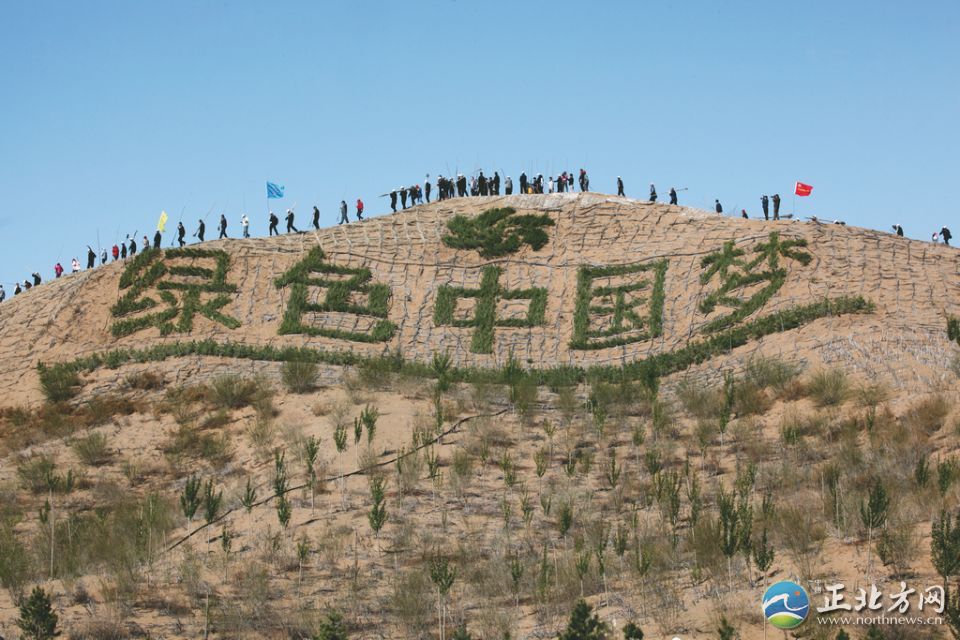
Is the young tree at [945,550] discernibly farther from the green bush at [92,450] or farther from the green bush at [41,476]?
the green bush at [92,450]

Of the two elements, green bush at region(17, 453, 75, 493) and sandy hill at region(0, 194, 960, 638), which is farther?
green bush at region(17, 453, 75, 493)

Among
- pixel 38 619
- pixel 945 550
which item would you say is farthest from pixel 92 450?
pixel 945 550

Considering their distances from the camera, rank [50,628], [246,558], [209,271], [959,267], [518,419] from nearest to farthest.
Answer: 1. [50,628]
2. [246,558]
3. [518,419]
4. [959,267]
5. [209,271]

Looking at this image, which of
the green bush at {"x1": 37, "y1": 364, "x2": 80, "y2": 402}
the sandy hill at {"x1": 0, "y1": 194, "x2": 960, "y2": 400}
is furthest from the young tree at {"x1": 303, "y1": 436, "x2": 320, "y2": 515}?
the green bush at {"x1": 37, "y1": 364, "x2": 80, "y2": 402}

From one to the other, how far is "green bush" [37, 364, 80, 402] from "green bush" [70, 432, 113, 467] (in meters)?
4.09

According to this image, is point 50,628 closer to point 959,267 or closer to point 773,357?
point 773,357

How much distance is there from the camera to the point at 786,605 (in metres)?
18.3

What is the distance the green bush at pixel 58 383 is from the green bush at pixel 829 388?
2153 cm

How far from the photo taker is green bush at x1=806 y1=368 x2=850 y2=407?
30.9 m

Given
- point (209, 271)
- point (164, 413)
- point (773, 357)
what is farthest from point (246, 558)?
point (209, 271)

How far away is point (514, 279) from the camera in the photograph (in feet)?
142

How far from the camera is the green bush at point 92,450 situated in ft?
106

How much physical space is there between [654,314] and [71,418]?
60.9 feet

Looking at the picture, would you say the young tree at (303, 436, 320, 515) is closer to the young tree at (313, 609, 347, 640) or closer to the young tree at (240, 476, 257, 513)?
the young tree at (240, 476, 257, 513)
